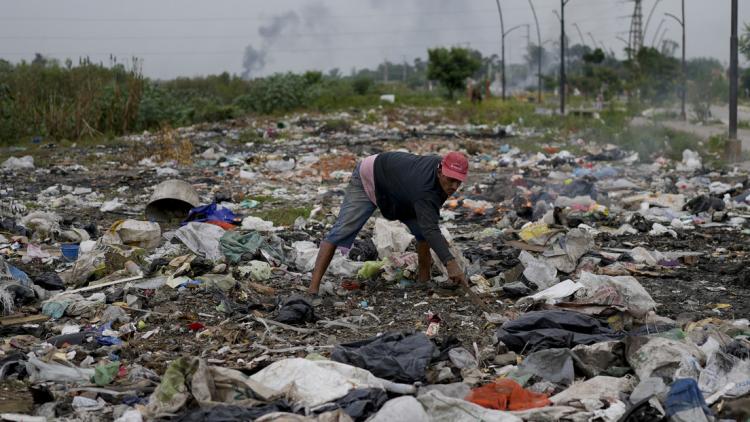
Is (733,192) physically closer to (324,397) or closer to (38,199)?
(324,397)

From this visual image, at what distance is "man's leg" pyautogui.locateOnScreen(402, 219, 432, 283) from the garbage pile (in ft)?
0.42

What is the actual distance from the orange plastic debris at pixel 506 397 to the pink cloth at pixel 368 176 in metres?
2.28

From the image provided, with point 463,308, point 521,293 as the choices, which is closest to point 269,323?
point 463,308

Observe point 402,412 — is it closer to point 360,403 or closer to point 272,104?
point 360,403

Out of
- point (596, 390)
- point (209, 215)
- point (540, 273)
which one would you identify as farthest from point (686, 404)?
point (209, 215)

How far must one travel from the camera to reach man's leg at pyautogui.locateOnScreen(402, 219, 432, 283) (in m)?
6.05

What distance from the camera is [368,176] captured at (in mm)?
5879

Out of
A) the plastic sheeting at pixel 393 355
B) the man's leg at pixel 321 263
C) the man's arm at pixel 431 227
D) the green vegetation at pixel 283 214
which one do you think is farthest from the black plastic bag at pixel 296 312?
the green vegetation at pixel 283 214

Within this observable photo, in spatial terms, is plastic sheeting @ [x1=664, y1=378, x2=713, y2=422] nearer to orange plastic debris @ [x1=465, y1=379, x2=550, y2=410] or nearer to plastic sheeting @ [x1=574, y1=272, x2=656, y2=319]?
orange plastic debris @ [x1=465, y1=379, x2=550, y2=410]

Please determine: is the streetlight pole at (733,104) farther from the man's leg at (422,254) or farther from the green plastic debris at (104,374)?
the green plastic debris at (104,374)

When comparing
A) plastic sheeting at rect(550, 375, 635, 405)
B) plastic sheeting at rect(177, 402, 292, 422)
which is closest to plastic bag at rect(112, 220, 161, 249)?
plastic sheeting at rect(177, 402, 292, 422)

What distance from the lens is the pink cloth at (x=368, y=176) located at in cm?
586

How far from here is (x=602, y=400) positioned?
3785 millimetres

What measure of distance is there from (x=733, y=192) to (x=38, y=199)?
8.94 meters
